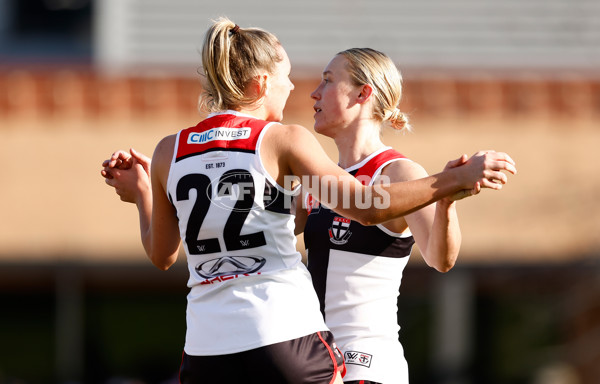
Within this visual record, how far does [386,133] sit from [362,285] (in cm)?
682

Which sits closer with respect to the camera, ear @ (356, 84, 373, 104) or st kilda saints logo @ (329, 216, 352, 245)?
st kilda saints logo @ (329, 216, 352, 245)

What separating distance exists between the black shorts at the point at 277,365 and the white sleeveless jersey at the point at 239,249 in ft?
0.09

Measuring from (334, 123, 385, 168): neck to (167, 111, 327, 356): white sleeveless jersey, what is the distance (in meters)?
0.86

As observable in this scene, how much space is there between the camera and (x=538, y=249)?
10.8m

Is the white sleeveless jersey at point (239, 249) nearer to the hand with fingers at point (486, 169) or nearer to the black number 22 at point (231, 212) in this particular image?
the black number 22 at point (231, 212)

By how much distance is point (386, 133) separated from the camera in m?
10.2

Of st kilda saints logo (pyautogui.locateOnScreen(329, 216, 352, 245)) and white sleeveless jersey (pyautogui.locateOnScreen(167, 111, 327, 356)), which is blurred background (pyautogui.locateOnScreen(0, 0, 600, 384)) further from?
white sleeveless jersey (pyautogui.locateOnScreen(167, 111, 327, 356))

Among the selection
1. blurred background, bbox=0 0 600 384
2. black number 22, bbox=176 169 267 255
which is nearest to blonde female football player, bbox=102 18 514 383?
black number 22, bbox=176 169 267 255

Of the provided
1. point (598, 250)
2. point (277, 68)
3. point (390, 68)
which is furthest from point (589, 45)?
point (277, 68)

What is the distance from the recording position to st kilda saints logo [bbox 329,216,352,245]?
140 inches

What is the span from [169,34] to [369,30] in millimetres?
2490

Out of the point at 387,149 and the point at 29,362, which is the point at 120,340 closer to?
the point at 29,362

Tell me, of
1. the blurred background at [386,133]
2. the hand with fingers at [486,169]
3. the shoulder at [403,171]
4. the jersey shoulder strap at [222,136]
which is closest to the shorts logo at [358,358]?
the shoulder at [403,171]

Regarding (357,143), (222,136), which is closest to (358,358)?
(357,143)
